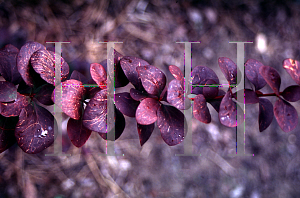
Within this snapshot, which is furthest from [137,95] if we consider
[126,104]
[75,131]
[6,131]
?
[6,131]

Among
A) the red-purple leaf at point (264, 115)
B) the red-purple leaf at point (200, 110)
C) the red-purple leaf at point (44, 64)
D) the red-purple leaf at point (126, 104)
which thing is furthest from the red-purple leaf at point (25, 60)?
the red-purple leaf at point (264, 115)

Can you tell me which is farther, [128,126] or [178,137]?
[128,126]

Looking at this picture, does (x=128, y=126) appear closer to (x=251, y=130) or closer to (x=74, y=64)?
(x=74, y=64)

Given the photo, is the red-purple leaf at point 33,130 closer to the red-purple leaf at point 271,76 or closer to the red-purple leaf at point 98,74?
the red-purple leaf at point 98,74

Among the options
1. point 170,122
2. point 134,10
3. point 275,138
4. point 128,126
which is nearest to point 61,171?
point 128,126

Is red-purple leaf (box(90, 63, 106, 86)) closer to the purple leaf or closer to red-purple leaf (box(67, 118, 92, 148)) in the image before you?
red-purple leaf (box(67, 118, 92, 148))

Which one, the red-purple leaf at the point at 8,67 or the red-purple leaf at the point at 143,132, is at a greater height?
the red-purple leaf at the point at 8,67
